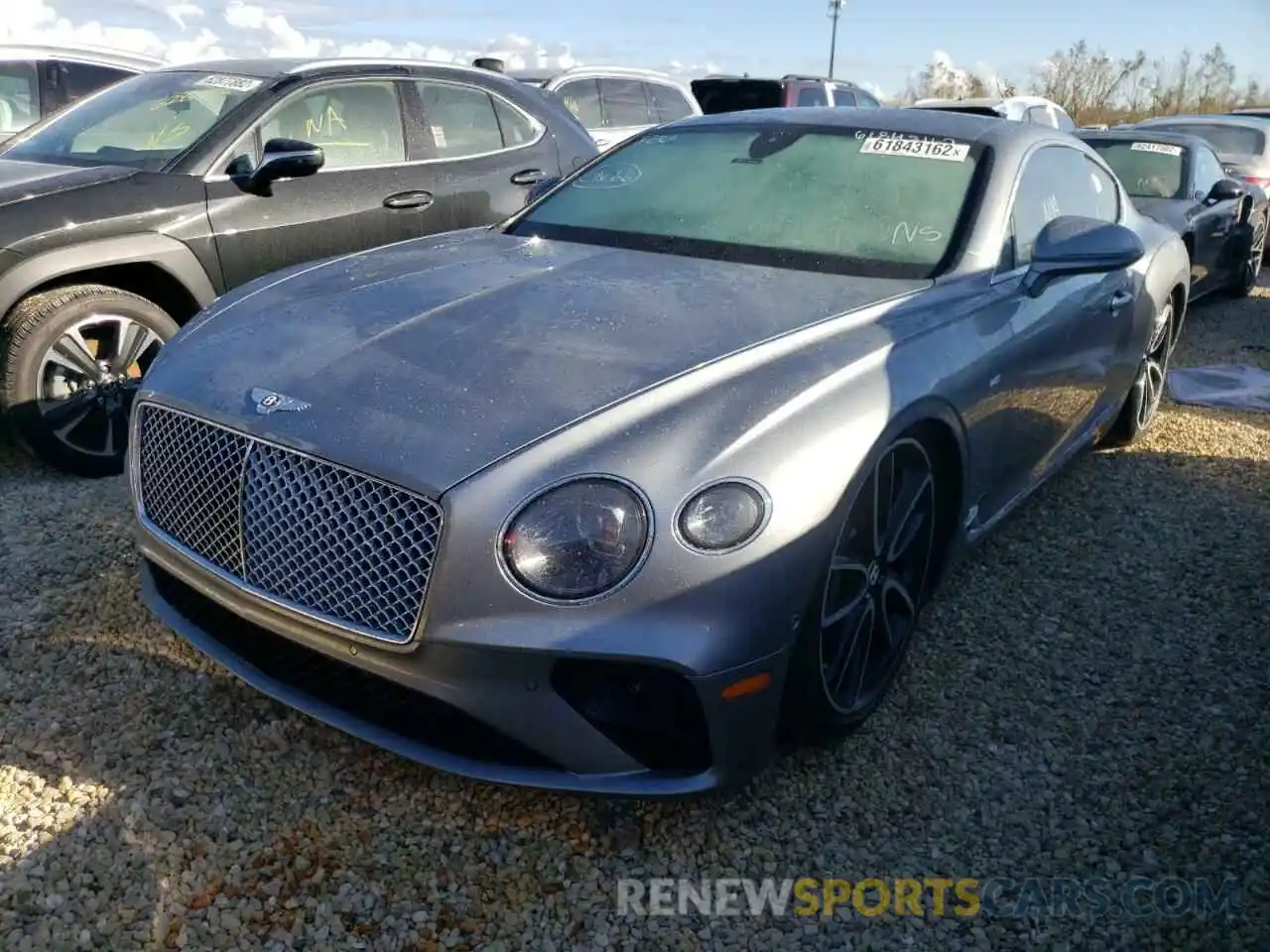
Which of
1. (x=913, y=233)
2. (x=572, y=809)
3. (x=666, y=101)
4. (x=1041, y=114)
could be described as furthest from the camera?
(x=1041, y=114)

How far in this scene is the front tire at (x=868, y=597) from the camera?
2.32 metres

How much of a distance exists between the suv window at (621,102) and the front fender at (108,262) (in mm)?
6776

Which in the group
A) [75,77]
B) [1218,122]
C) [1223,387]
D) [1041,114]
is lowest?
[1223,387]

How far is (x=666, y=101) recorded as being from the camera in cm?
1061

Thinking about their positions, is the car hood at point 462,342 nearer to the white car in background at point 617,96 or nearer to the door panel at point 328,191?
the door panel at point 328,191

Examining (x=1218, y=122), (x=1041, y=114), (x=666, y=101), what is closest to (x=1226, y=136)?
(x=1218, y=122)

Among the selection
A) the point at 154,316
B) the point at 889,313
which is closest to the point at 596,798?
the point at 889,313

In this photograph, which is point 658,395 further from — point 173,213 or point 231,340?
point 173,213

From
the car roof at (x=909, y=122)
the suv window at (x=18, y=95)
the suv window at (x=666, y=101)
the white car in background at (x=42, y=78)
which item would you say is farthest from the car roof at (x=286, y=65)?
the suv window at (x=666, y=101)

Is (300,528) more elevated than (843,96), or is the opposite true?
(300,528)

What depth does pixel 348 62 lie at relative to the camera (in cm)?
502

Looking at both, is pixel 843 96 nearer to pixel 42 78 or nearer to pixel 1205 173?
pixel 1205 173

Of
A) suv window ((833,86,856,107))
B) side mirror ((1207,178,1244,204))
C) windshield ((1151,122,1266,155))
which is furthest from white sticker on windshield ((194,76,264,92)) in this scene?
suv window ((833,86,856,107))

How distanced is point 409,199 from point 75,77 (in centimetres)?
398
